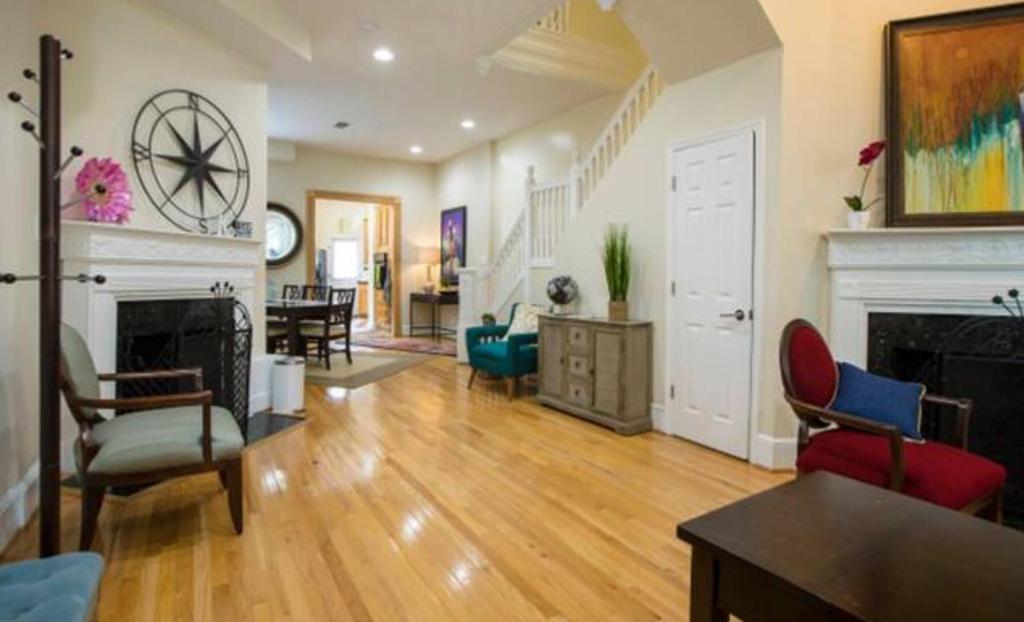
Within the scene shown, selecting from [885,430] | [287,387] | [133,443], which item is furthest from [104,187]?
[885,430]

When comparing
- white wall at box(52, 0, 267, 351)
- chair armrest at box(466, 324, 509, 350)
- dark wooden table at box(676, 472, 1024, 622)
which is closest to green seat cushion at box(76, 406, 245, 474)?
white wall at box(52, 0, 267, 351)

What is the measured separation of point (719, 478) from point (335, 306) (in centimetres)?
472

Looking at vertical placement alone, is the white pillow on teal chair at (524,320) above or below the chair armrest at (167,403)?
above

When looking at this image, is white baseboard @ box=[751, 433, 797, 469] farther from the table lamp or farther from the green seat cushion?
the table lamp

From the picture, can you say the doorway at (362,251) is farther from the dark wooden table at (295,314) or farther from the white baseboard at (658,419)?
the white baseboard at (658,419)

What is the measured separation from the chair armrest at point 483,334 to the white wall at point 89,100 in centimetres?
198

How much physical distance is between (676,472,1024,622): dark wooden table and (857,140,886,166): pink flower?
232cm

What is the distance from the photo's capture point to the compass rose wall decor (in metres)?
3.70

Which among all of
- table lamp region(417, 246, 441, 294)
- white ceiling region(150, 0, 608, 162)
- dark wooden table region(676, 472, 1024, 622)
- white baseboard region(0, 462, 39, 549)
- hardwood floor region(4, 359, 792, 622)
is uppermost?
white ceiling region(150, 0, 608, 162)

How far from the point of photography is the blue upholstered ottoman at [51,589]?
1.24m

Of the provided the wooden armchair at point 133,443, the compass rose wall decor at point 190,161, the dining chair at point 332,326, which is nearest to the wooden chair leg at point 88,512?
the wooden armchair at point 133,443

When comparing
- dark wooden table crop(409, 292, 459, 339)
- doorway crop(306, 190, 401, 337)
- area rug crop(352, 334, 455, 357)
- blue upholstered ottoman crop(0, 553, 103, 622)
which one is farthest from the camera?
doorway crop(306, 190, 401, 337)

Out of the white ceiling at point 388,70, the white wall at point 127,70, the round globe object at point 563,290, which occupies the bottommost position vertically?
the round globe object at point 563,290

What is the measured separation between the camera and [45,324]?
1.81 m
